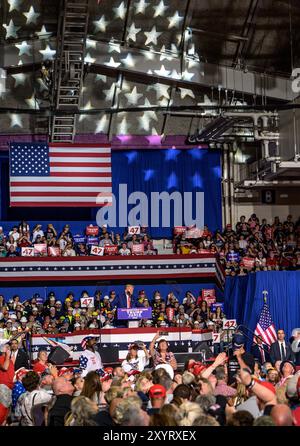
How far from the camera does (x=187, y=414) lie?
7691 millimetres

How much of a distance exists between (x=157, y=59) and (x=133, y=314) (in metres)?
9.40

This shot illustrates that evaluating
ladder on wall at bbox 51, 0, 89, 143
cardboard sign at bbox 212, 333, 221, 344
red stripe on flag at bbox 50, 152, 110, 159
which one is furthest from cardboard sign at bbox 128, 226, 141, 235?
cardboard sign at bbox 212, 333, 221, 344

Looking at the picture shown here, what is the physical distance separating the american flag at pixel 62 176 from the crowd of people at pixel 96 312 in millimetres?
2932

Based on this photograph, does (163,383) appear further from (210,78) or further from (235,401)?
(210,78)

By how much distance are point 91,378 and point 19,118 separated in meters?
22.7

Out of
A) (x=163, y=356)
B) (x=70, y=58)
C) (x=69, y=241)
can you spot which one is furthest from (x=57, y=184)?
(x=163, y=356)

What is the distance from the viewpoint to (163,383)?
10.4m

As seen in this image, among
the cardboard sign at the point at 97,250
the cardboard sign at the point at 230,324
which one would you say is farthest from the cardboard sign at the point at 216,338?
the cardboard sign at the point at 97,250

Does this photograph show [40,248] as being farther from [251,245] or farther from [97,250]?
[251,245]

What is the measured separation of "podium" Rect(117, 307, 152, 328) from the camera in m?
24.8

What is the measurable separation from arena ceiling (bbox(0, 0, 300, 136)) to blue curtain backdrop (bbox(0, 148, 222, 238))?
84cm

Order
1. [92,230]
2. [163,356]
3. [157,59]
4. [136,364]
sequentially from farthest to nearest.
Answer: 1. [92,230]
2. [157,59]
3. [136,364]
4. [163,356]

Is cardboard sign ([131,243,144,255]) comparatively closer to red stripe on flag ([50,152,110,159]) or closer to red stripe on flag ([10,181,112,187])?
red stripe on flag ([10,181,112,187])

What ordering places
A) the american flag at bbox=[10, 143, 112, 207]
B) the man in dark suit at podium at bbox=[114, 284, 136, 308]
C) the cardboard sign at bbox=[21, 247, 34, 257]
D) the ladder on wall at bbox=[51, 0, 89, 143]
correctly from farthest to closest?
the american flag at bbox=[10, 143, 112, 207] < the cardboard sign at bbox=[21, 247, 34, 257] < the ladder on wall at bbox=[51, 0, 89, 143] < the man in dark suit at podium at bbox=[114, 284, 136, 308]
